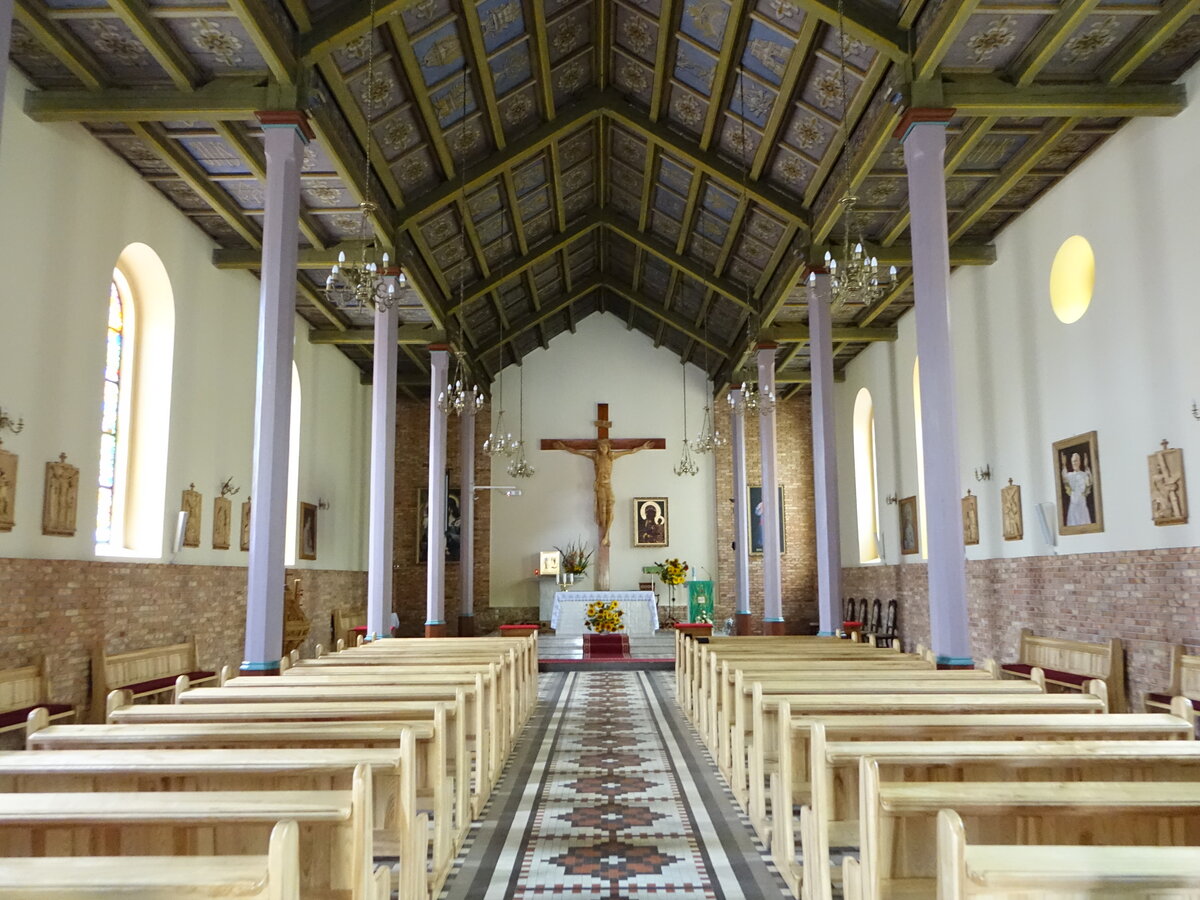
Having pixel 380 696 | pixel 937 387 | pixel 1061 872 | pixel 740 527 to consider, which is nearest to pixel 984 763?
pixel 1061 872

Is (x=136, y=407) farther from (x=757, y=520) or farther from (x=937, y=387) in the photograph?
(x=757, y=520)

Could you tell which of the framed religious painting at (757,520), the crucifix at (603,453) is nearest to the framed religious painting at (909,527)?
the framed religious painting at (757,520)

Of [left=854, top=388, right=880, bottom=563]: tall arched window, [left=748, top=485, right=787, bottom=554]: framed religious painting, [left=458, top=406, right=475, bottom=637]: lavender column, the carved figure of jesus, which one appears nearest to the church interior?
[left=854, top=388, right=880, bottom=563]: tall arched window

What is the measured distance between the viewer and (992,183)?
33.1ft

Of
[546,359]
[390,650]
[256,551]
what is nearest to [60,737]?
Result: [256,551]

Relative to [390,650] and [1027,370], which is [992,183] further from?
[390,650]

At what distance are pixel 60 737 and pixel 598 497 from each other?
52.9 ft

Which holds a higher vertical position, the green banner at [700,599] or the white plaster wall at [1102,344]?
the white plaster wall at [1102,344]

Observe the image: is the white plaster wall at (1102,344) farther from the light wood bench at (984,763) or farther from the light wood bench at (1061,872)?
the light wood bench at (1061,872)

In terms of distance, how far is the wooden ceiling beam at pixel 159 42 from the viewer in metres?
6.70

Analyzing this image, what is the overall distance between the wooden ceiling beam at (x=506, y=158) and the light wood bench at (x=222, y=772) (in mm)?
8899

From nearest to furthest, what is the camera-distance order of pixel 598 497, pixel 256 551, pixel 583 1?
pixel 256 551 → pixel 583 1 → pixel 598 497

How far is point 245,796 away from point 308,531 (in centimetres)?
1340

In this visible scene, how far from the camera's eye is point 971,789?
2.78 meters
